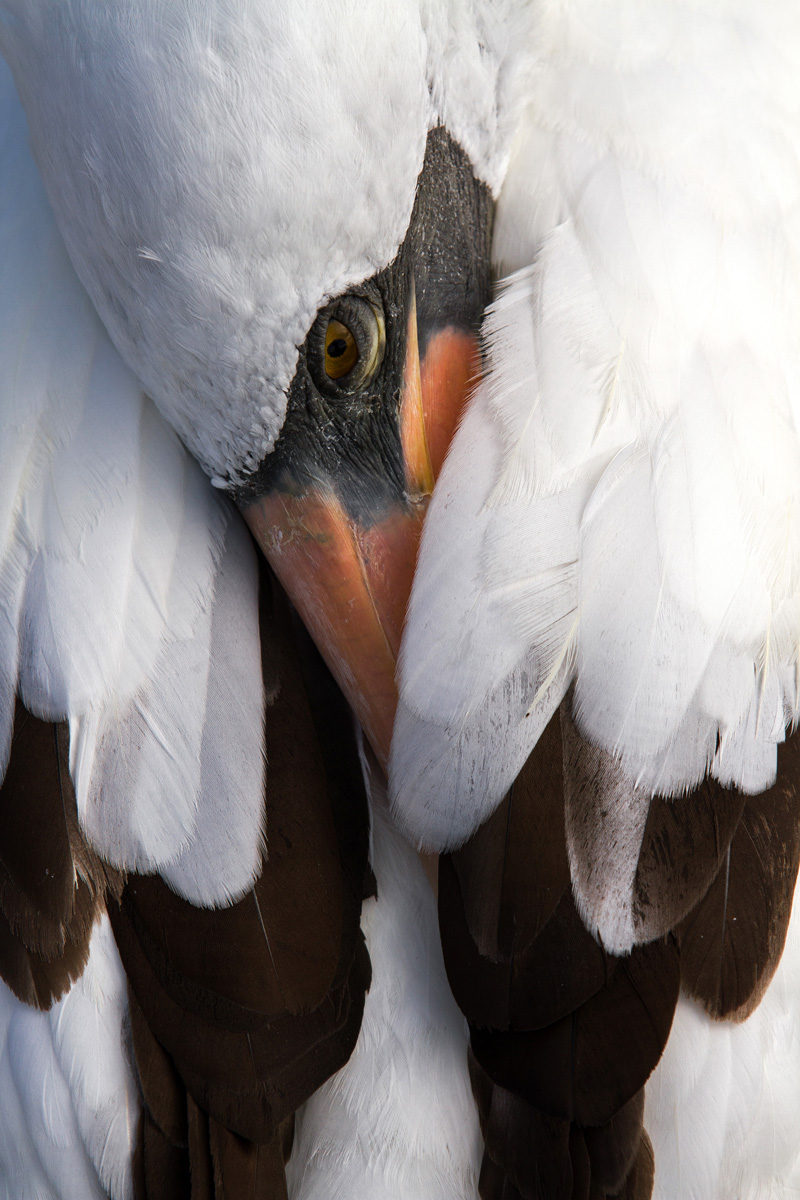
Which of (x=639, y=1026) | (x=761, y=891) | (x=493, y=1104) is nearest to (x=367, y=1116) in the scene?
(x=493, y=1104)

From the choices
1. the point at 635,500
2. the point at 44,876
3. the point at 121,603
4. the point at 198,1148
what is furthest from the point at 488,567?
the point at 198,1148

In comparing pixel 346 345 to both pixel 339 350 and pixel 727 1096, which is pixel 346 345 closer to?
pixel 339 350

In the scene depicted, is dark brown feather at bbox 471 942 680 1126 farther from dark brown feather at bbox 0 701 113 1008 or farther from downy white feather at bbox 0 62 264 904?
dark brown feather at bbox 0 701 113 1008

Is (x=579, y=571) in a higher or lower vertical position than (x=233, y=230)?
lower

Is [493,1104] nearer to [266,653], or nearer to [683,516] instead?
[266,653]

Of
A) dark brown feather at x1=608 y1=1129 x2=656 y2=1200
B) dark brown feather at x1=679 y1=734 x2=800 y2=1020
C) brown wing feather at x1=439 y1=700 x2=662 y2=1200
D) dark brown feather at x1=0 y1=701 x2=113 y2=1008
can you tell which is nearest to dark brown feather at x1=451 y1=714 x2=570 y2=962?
brown wing feather at x1=439 y1=700 x2=662 y2=1200

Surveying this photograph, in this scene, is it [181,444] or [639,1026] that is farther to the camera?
[181,444]
